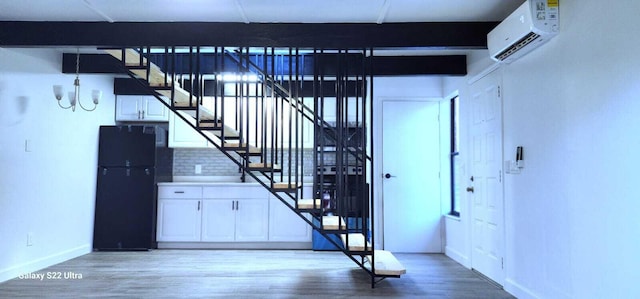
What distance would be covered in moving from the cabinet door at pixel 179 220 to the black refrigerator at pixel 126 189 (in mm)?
121

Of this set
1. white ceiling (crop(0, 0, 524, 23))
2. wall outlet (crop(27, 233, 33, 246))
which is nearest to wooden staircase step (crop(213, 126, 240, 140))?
white ceiling (crop(0, 0, 524, 23))

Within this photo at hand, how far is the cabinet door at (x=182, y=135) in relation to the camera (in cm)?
563

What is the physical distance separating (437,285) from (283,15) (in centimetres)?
283

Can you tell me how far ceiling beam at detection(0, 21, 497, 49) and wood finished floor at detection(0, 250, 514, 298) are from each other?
7.16ft

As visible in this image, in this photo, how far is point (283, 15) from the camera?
3277 mm

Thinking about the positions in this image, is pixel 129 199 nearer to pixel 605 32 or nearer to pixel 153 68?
pixel 153 68

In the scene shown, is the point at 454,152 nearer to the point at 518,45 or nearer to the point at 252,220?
the point at 518,45

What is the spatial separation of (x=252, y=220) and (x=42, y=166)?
251 centimetres

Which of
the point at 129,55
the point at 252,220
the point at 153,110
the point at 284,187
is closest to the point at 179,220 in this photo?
the point at 252,220

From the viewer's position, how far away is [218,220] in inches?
211

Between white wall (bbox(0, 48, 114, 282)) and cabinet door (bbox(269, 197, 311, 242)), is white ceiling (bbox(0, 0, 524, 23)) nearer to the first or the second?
white wall (bbox(0, 48, 114, 282))

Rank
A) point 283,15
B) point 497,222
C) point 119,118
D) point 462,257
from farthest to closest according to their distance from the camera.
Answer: point 119,118
point 462,257
point 497,222
point 283,15

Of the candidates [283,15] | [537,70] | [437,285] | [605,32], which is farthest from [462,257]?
[283,15]

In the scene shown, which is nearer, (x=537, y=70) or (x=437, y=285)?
(x=537, y=70)
